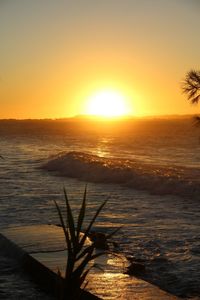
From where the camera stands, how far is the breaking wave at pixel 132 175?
19391mm

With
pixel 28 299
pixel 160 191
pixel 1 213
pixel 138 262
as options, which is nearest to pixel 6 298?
pixel 28 299

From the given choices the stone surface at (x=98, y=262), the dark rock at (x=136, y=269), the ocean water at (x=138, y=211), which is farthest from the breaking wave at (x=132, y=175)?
the dark rock at (x=136, y=269)

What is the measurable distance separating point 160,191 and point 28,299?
44.3 feet

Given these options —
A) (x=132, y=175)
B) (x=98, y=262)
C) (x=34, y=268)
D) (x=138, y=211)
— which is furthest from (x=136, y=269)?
(x=132, y=175)

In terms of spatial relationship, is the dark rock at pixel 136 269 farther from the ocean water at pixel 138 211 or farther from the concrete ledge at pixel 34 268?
the concrete ledge at pixel 34 268

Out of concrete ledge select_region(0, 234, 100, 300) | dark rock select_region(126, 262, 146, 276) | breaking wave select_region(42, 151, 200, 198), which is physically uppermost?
concrete ledge select_region(0, 234, 100, 300)

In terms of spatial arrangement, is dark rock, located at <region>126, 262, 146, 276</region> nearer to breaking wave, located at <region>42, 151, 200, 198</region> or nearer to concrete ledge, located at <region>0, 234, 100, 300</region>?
concrete ledge, located at <region>0, 234, 100, 300</region>

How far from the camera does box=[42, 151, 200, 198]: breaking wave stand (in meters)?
19.4

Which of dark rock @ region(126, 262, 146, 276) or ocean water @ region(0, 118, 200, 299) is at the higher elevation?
dark rock @ region(126, 262, 146, 276)

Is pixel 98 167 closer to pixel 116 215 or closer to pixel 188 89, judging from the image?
pixel 188 89

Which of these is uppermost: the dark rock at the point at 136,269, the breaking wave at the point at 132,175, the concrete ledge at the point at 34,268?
the concrete ledge at the point at 34,268

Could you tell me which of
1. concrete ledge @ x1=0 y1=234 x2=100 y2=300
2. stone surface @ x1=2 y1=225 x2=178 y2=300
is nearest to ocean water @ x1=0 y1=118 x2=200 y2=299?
concrete ledge @ x1=0 y1=234 x2=100 y2=300

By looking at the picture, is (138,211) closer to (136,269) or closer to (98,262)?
(136,269)

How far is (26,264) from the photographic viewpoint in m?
7.37
